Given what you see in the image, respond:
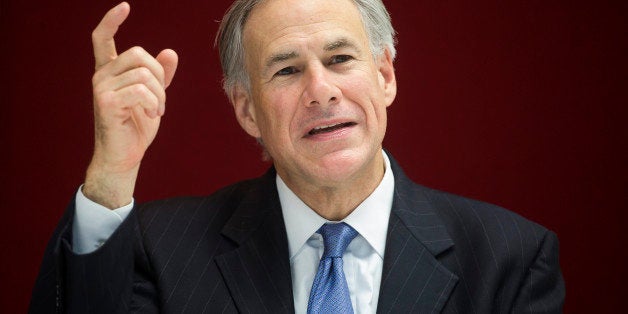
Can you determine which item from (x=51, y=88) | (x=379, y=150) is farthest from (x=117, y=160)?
(x=51, y=88)

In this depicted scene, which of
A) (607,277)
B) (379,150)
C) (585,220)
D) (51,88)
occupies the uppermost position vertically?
(51,88)

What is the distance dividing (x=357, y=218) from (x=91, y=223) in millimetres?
690

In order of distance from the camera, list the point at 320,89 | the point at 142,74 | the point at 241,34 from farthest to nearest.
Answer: the point at 241,34
the point at 320,89
the point at 142,74

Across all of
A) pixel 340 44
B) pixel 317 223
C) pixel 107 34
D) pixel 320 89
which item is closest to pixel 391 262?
pixel 317 223

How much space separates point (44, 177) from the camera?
10.2 feet

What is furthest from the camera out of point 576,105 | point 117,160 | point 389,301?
point 576,105

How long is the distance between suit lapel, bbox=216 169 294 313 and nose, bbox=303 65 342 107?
338 mm

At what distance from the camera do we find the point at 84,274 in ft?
6.82

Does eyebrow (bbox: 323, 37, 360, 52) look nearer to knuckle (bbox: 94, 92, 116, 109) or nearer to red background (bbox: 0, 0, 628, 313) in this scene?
knuckle (bbox: 94, 92, 116, 109)

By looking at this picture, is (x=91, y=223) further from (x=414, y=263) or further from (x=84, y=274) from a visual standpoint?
(x=414, y=263)

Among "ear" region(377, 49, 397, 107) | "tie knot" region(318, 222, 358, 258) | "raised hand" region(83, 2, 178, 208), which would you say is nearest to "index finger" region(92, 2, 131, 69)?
"raised hand" region(83, 2, 178, 208)

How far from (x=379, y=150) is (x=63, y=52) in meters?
1.22

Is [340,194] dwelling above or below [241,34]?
below

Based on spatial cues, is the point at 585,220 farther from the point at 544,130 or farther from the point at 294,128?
the point at 294,128
